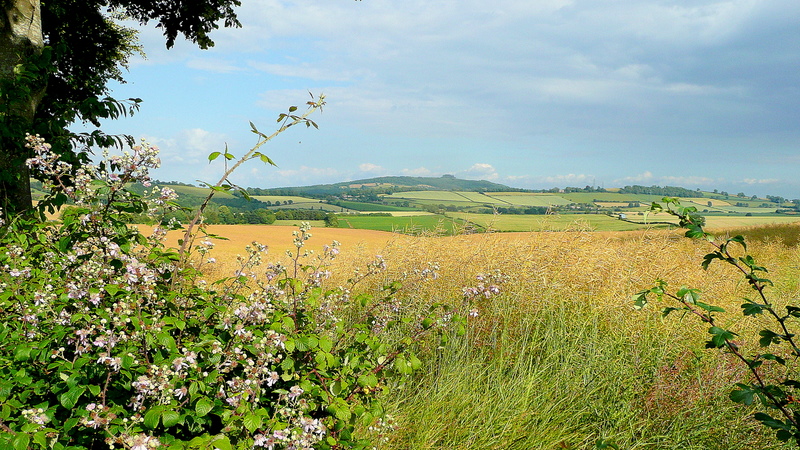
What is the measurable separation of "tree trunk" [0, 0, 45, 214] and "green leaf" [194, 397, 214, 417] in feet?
18.7

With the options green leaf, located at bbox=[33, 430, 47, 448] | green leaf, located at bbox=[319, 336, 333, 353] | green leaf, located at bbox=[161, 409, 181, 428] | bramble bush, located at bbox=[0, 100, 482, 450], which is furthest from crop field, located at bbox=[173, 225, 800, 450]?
green leaf, located at bbox=[33, 430, 47, 448]

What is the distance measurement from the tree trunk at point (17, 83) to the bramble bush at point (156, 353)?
3522 mm

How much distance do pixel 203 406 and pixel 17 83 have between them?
20.2 ft

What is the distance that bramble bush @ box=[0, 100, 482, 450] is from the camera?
258 cm

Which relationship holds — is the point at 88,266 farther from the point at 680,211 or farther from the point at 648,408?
the point at 648,408

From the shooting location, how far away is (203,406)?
2.52m

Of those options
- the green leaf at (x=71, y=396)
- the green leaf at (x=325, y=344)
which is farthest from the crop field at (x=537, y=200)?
the green leaf at (x=71, y=396)

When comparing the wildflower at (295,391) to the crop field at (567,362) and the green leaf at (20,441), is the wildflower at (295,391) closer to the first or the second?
the crop field at (567,362)

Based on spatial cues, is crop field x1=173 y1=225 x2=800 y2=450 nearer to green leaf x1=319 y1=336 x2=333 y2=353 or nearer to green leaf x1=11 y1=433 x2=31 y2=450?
green leaf x1=319 y1=336 x2=333 y2=353

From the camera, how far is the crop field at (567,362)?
4270 millimetres

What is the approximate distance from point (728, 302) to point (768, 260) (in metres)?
7.49

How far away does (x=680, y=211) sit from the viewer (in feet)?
10.2

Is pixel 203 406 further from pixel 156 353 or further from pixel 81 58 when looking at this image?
pixel 81 58

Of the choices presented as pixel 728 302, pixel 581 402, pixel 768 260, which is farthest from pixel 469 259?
pixel 768 260
